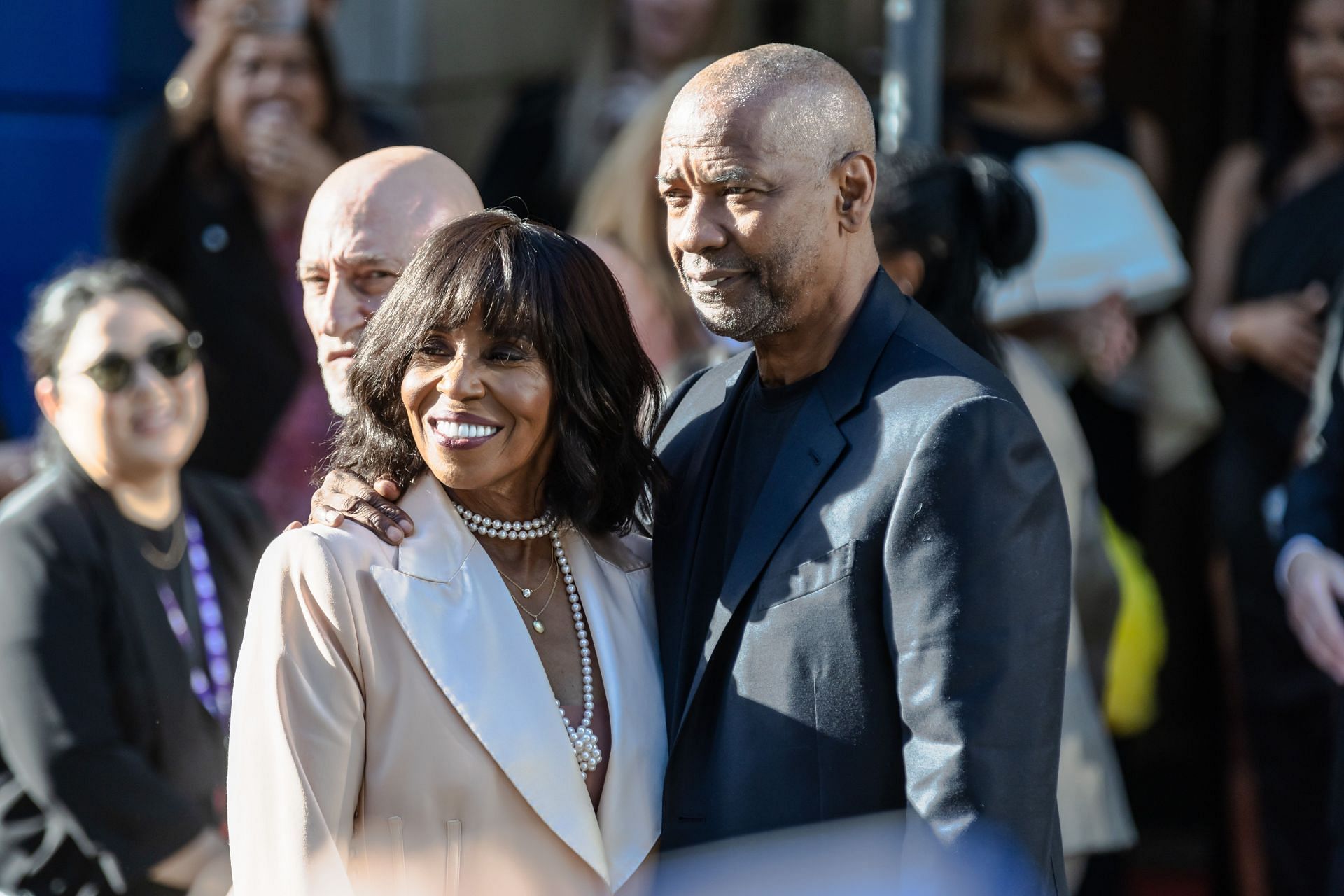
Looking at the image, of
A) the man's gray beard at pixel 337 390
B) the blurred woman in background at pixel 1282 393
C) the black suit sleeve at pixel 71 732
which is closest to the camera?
the man's gray beard at pixel 337 390

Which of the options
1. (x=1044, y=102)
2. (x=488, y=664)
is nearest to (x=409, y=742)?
(x=488, y=664)

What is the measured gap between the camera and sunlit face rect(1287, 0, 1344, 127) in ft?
15.6

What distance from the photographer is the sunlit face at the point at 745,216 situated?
2496 mm

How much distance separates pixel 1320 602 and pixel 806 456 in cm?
161

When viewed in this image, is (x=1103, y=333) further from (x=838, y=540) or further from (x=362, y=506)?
(x=362, y=506)

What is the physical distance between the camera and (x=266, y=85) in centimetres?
456

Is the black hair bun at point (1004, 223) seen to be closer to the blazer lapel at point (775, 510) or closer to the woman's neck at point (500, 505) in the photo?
the blazer lapel at point (775, 510)

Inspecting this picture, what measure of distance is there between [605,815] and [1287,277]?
10.1 ft

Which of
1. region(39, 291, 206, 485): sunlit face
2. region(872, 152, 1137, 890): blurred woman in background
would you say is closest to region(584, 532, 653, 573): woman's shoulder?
region(872, 152, 1137, 890): blurred woman in background

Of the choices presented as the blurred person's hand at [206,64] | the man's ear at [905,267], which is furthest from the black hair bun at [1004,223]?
the blurred person's hand at [206,64]

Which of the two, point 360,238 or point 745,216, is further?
point 360,238

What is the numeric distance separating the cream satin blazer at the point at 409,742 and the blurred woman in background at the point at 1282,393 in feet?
9.03

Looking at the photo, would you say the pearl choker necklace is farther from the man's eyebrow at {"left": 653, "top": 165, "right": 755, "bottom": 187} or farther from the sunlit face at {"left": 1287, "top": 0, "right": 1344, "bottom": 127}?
the sunlit face at {"left": 1287, "top": 0, "right": 1344, "bottom": 127}

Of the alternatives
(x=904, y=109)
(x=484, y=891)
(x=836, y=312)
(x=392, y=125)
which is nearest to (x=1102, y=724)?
(x=904, y=109)
